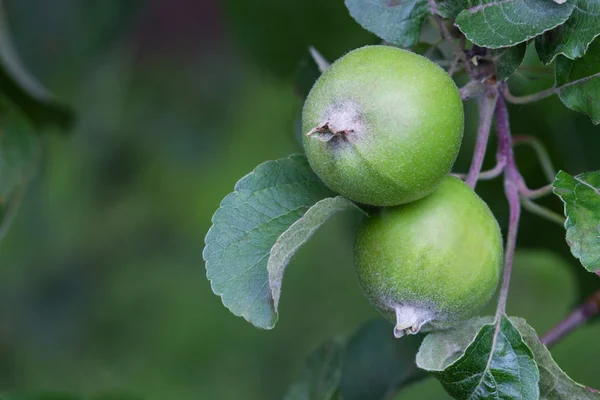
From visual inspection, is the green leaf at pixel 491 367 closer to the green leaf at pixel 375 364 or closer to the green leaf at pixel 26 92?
the green leaf at pixel 375 364

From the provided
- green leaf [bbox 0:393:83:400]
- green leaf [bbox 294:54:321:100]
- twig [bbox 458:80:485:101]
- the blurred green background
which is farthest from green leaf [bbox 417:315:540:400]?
the blurred green background

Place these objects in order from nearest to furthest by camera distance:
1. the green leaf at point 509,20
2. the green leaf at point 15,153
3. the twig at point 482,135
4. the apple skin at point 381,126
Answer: the apple skin at point 381,126 < the green leaf at point 509,20 < the twig at point 482,135 < the green leaf at point 15,153

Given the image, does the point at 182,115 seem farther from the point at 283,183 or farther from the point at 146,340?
the point at 283,183

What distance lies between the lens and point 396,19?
1438 millimetres

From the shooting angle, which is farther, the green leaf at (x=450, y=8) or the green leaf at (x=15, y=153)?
the green leaf at (x=15, y=153)

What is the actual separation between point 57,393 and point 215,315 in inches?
75.9

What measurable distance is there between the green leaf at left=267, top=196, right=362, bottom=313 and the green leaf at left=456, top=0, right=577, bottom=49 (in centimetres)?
36

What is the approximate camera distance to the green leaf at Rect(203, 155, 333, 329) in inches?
51.6

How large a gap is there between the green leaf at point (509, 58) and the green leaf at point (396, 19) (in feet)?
0.54

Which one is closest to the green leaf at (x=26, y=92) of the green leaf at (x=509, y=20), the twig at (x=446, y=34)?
the twig at (x=446, y=34)

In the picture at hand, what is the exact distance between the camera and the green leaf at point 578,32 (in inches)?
50.1

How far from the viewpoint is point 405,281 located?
1231 mm

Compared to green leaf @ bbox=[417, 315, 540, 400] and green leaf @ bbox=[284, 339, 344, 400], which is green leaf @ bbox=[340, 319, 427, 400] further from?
green leaf @ bbox=[417, 315, 540, 400]

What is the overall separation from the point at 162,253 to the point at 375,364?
77.2 inches
